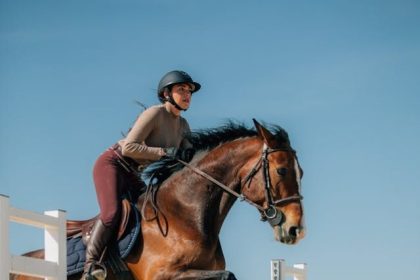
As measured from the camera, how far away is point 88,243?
9.27 metres

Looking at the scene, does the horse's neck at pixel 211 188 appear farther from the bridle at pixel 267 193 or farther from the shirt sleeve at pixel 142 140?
the shirt sleeve at pixel 142 140

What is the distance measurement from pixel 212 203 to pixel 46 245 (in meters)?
1.93

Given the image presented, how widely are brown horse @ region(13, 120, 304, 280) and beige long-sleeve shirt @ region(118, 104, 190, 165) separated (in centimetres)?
31

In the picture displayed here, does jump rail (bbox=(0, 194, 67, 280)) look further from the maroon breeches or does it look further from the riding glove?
the riding glove

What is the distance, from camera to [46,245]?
7.89 meters

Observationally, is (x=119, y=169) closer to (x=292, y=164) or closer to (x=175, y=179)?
(x=175, y=179)

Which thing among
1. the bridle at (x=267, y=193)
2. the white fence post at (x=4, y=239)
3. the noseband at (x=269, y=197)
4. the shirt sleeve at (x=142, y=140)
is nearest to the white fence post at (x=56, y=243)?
the white fence post at (x=4, y=239)

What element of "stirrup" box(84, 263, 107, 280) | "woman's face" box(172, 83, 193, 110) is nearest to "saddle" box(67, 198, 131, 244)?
"stirrup" box(84, 263, 107, 280)

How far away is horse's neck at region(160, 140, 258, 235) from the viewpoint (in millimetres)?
9219

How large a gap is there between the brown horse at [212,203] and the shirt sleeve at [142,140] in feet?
1.14

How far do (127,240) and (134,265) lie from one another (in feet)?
0.80

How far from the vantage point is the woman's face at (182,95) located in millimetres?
9609

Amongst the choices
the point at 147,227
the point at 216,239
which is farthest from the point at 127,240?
the point at 216,239

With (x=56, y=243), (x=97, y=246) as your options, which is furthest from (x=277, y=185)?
(x=56, y=243)
